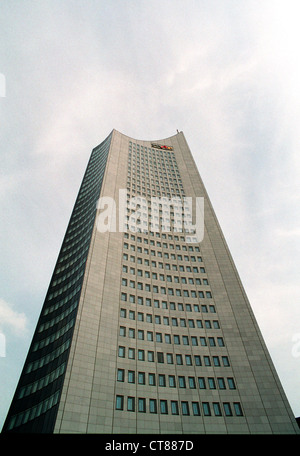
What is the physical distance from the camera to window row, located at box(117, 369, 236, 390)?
3988cm

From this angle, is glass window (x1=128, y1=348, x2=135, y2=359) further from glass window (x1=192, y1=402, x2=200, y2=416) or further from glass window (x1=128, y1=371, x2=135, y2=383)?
glass window (x1=192, y1=402, x2=200, y2=416)

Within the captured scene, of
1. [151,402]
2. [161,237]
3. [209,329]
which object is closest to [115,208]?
[161,237]

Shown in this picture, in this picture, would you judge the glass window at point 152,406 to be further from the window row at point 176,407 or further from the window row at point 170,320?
the window row at point 170,320

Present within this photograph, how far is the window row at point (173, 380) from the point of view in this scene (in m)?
39.9

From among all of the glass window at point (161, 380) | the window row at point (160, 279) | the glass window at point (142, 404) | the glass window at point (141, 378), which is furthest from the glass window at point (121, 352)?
the window row at point (160, 279)

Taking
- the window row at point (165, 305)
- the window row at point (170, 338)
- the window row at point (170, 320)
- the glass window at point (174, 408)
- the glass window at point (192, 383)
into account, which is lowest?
the glass window at point (174, 408)

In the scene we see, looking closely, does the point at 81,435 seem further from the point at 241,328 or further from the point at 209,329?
the point at 241,328

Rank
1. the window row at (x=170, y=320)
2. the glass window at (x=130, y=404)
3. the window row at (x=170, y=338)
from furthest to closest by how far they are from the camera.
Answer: the window row at (x=170, y=320) → the window row at (x=170, y=338) → the glass window at (x=130, y=404)

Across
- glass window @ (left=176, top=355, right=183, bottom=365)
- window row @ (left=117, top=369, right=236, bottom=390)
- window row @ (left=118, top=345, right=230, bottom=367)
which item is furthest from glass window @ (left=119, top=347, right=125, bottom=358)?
glass window @ (left=176, top=355, right=183, bottom=365)

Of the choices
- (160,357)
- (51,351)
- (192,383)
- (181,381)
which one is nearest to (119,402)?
(160,357)

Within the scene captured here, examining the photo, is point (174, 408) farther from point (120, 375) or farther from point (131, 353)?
point (131, 353)

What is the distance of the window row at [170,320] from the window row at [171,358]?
557 centimetres

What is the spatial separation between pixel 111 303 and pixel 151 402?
16.4 metres
